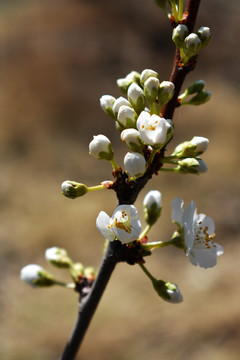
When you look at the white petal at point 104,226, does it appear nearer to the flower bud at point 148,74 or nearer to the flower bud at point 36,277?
the flower bud at point 148,74

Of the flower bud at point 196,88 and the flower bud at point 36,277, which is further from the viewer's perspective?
the flower bud at point 36,277

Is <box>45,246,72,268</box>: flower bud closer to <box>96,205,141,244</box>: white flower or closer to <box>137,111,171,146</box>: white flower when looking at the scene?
<box>96,205,141,244</box>: white flower

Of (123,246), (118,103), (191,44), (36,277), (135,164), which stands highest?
(191,44)

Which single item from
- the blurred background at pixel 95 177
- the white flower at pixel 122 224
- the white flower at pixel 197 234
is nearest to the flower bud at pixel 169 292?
the white flower at pixel 197 234

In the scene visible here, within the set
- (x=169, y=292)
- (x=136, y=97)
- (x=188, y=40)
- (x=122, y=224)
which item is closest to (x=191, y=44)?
(x=188, y=40)

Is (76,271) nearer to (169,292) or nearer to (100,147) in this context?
(169,292)
